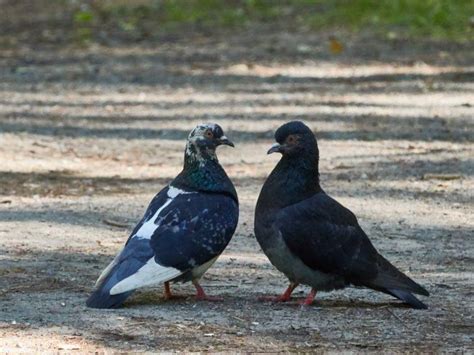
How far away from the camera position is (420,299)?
26.4ft

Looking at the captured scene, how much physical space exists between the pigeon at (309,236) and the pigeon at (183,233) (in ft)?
0.79

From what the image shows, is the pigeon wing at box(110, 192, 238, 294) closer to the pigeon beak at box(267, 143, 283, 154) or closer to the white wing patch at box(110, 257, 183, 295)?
the white wing patch at box(110, 257, 183, 295)

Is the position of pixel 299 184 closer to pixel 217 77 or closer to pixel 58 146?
pixel 58 146

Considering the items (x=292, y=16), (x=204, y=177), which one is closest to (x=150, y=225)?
(x=204, y=177)

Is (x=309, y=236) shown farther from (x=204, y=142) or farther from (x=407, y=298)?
(x=204, y=142)

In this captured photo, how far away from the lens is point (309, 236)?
7.69 meters

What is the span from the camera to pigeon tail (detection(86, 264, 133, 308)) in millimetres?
7367

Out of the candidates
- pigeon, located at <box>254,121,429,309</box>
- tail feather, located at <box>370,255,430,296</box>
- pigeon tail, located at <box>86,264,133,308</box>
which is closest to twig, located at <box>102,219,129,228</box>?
pigeon, located at <box>254,121,429,309</box>

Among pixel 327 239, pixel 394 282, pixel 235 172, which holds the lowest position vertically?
pixel 235 172

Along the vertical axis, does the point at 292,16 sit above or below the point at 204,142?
below

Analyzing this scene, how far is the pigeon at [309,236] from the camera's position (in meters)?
7.70

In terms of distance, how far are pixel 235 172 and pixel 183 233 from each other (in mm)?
5008

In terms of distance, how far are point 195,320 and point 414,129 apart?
7.64 m

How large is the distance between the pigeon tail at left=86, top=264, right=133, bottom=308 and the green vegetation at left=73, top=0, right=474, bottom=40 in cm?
1435
